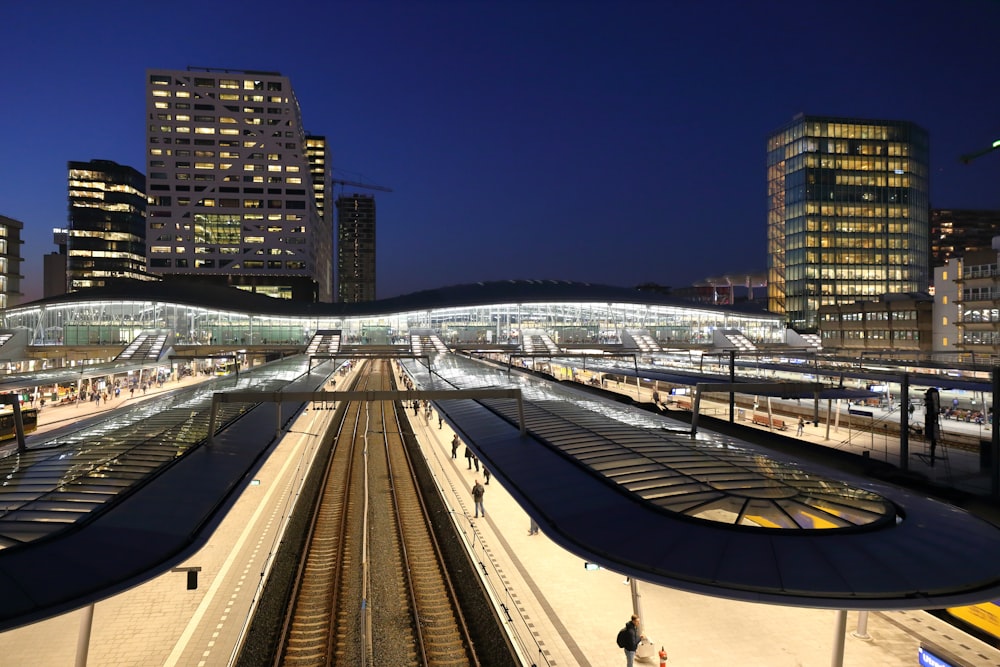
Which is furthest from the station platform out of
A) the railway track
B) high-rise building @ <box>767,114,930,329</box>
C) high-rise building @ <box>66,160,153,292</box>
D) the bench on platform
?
high-rise building @ <box>66,160,153,292</box>

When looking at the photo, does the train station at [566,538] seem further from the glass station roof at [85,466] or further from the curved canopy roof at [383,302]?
the curved canopy roof at [383,302]

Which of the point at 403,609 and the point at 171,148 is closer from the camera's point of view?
the point at 403,609

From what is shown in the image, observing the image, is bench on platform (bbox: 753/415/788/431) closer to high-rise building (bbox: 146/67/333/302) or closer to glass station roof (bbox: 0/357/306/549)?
glass station roof (bbox: 0/357/306/549)

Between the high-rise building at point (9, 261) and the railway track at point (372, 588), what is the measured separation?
8098cm


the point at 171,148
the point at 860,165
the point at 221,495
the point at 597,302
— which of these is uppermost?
the point at 171,148

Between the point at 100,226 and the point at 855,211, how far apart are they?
15884 centimetres

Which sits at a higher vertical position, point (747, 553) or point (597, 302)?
point (597, 302)


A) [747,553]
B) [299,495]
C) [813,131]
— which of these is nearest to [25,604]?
[747,553]

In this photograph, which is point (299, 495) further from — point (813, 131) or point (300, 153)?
point (300, 153)

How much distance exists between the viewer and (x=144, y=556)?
8867 mm

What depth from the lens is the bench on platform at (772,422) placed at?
34.9m

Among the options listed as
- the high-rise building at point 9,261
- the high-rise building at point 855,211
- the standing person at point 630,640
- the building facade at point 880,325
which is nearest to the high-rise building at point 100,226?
the high-rise building at point 9,261

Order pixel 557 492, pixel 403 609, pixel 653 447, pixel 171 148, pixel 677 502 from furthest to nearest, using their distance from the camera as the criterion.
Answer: pixel 171 148 → pixel 653 447 → pixel 403 609 → pixel 557 492 → pixel 677 502

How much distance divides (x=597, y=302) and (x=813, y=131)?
53655 mm
